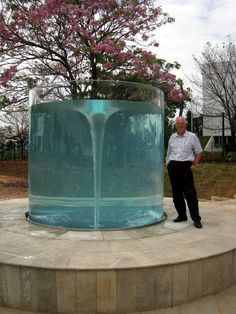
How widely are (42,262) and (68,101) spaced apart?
2443 mm

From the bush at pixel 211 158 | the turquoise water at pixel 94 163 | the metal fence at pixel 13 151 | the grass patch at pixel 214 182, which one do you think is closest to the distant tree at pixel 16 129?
the metal fence at pixel 13 151

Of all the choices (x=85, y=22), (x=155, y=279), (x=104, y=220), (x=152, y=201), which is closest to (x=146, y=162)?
(x=152, y=201)

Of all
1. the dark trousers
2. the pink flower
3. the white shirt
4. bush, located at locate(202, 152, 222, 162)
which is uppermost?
the pink flower

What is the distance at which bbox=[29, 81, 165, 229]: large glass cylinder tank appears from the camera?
5707 millimetres

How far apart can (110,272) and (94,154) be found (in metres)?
2.12

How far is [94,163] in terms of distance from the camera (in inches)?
224

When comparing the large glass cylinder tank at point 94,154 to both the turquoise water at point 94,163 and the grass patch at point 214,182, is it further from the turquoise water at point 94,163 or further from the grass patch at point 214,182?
the grass patch at point 214,182

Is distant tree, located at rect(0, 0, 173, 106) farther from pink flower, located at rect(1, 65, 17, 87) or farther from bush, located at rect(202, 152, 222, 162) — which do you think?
bush, located at rect(202, 152, 222, 162)

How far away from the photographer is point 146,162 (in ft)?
19.9

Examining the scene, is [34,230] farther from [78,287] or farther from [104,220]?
[78,287]

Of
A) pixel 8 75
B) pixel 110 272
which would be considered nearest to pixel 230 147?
pixel 8 75

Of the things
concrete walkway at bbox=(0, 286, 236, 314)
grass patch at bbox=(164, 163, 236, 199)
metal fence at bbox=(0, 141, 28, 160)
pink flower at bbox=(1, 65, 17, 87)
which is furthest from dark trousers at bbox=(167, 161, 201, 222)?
metal fence at bbox=(0, 141, 28, 160)

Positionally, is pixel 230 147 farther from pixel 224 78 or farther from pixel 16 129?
pixel 16 129

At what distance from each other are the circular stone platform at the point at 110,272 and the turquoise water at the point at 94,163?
0.77 m
